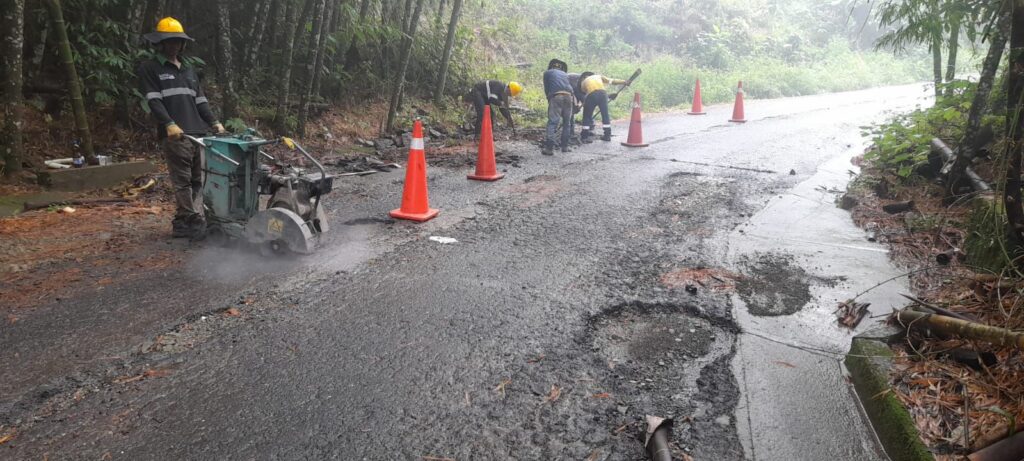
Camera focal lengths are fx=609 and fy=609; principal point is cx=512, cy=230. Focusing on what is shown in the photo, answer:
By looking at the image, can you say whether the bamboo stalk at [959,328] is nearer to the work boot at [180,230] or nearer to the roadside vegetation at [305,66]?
the roadside vegetation at [305,66]

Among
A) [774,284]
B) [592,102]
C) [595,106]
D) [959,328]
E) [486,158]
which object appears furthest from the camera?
[595,106]

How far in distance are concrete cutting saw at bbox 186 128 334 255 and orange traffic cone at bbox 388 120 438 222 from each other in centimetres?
108

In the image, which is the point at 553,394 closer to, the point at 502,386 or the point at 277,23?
the point at 502,386

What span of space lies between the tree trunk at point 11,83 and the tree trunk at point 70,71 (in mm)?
265

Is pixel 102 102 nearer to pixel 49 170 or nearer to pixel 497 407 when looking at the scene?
pixel 49 170

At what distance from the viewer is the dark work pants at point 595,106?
37.2 feet

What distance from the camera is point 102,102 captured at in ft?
25.0

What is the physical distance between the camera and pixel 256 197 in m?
4.88

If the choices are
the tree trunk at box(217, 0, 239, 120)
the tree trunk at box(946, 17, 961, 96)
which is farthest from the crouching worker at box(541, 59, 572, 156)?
the tree trunk at box(946, 17, 961, 96)

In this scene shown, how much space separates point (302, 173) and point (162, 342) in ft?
6.92

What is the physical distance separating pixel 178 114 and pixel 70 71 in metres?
2.29

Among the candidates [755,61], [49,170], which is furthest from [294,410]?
[755,61]

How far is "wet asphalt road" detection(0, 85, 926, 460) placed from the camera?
98.7 inches

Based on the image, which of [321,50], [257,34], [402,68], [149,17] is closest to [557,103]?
[402,68]
